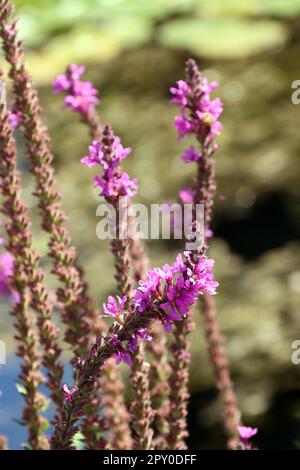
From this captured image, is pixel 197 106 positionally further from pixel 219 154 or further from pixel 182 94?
pixel 219 154

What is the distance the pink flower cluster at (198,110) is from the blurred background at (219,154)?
0.89 metres

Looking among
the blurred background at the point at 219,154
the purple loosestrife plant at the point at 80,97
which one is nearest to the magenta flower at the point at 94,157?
the purple loosestrife plant at the point at 80,97

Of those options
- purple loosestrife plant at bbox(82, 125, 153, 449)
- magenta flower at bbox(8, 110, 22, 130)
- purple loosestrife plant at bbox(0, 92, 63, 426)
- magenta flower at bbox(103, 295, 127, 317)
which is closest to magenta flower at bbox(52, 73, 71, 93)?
magenta flower at bbox(8, 110, 22, 130)

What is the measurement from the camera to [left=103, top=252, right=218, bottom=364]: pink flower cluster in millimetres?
1501

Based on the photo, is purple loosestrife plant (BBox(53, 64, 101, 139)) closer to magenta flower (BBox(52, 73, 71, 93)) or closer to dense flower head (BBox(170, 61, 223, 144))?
magenta flower (BBox(52, 73, 71, 93))

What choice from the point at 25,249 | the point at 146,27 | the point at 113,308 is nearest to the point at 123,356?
the point at 113,308

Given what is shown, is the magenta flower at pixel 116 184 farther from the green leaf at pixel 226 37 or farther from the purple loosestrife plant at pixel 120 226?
the green leaf at pixel 226 37

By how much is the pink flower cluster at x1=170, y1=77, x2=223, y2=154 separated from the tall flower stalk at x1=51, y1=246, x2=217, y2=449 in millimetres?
751

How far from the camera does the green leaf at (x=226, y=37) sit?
770 centimetres

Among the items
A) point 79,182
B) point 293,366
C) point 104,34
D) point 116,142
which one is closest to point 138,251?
point 116,142

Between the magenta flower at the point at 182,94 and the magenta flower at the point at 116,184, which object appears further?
the magenta flower at the point at 182,94

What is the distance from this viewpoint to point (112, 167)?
197 centimetres

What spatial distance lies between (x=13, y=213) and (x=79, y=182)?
3690mm
